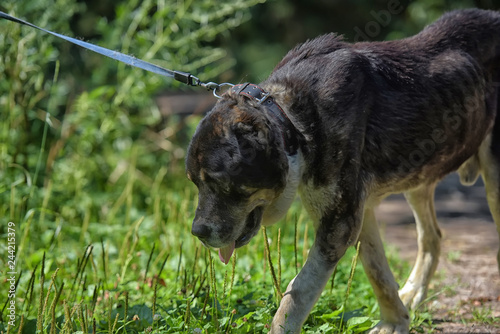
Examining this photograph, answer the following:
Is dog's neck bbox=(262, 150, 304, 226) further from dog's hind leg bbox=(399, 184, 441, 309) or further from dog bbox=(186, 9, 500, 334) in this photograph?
dog's hind leg bbox=(399, 184, 441, 309)

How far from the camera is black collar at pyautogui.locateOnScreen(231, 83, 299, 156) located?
10.3 feet

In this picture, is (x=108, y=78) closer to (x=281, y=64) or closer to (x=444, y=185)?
(x=281, y=64)

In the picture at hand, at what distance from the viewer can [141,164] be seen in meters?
7.49

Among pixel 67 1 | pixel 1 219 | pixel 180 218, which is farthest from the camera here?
pixel 67 1

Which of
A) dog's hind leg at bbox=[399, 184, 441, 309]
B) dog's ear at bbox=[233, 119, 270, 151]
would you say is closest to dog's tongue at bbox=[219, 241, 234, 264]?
dog's ear at bbox=[233, 119, 270, 151]

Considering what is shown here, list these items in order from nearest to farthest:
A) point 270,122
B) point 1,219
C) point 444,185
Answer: point 270,122 → point 1,219 → point 444,185

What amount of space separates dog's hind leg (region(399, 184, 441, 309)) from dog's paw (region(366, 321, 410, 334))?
704 mm

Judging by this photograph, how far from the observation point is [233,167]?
2.98m

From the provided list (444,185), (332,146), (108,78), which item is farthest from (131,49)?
(444,185)

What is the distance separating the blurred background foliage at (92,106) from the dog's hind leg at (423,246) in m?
1.45

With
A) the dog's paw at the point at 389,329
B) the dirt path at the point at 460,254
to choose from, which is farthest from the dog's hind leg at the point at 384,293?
the dirt path at the point at 460,254

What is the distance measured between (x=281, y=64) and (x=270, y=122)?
0.74 metres

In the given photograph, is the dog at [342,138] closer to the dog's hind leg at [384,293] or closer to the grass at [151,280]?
the dog's hind leg at [384,293]

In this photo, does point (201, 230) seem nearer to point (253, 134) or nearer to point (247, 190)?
point (247, 190)
